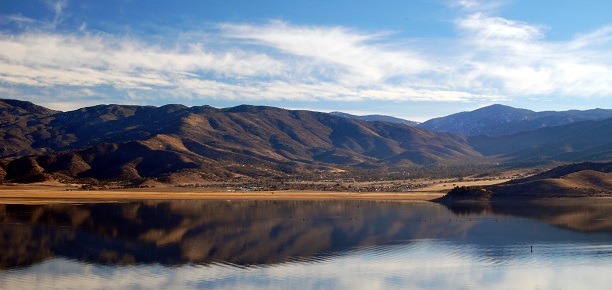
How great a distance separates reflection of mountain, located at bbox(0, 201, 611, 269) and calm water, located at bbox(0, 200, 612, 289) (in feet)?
0.43

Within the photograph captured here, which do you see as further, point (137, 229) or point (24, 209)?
point (24, 209)

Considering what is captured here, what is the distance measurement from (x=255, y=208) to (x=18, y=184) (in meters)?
76.0

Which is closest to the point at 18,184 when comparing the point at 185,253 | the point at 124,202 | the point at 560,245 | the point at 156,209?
the point at 124,202

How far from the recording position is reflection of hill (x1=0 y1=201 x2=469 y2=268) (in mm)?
51250

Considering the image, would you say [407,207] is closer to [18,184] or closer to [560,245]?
[560,245]

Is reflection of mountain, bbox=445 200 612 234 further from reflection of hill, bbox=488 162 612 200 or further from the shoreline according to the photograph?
the shoreline

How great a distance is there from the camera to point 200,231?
65.9 meters

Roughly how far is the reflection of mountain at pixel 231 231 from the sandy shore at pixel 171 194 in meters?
17.3

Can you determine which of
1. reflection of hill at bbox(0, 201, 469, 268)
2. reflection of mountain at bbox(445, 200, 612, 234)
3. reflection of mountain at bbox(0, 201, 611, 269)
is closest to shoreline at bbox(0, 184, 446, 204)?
reflection of hill at bbox(0, 201, 469, 268)

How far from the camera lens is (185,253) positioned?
51812 millimetres

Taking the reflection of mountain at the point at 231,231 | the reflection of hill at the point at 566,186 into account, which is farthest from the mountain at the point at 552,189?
the reflection of mountain at the point at 231,231

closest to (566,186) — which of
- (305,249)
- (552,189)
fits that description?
(552,189)

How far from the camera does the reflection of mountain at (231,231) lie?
169 feet

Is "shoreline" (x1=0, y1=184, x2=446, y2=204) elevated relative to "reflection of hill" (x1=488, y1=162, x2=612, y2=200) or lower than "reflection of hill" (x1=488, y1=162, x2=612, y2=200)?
lower
